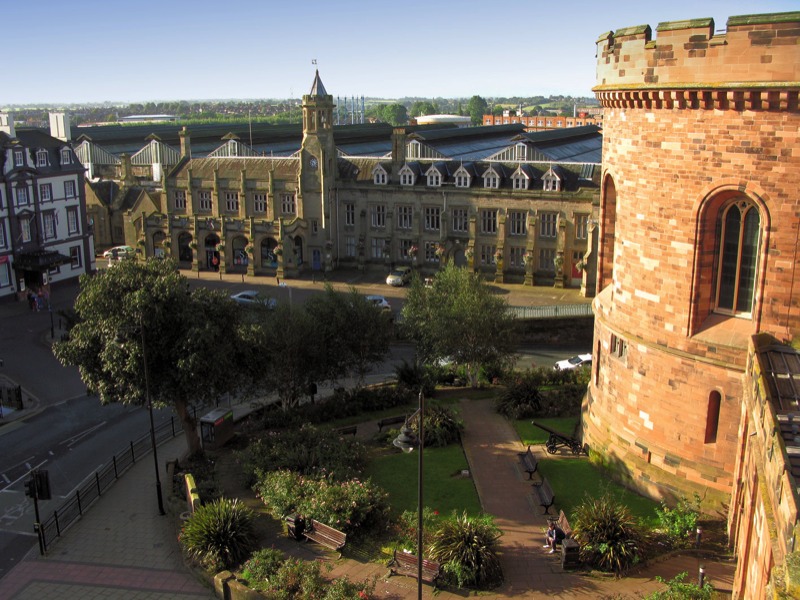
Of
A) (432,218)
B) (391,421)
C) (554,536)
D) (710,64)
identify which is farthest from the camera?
(432,218)

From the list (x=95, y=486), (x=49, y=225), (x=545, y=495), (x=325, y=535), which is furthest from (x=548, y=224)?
(x=325, y=535)

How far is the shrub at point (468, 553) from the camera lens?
19.5 meters

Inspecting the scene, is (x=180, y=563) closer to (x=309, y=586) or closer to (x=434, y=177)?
(x=309, y=586)

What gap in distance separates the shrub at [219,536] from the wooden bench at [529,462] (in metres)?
9.14

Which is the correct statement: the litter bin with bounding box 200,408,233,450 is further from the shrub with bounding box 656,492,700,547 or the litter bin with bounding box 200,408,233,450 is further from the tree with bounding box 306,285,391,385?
the shrub with bounding box 656,492,700,547

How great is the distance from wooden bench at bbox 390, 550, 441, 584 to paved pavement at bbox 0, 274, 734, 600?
0.28 metres

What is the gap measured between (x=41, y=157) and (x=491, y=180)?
116 feet

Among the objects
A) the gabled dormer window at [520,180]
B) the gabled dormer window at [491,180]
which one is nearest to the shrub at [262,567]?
the gabled dormer window at [520,180]

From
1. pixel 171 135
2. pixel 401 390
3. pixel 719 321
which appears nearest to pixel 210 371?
pixel 401 390

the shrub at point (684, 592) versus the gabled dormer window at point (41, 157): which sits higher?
the gabled dormer window at point (41, 157)

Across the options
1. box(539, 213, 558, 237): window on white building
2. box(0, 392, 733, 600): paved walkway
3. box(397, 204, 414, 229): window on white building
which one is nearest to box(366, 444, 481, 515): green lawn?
box(0, 392, 733, 600): paved walkway

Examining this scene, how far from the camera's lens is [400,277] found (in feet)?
198

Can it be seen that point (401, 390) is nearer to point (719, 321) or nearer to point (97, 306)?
point (97, 306)

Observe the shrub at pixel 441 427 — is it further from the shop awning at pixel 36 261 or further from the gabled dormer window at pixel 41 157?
the gabled dormer window at pixel 41 157
